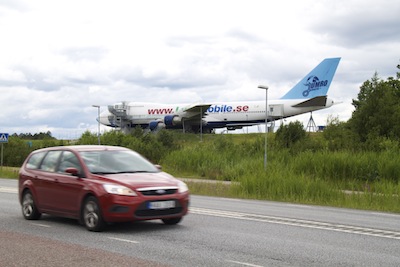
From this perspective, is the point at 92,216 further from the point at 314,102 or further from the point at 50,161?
the point at 314,102

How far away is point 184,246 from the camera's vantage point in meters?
9.54

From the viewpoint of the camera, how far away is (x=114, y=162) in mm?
11945

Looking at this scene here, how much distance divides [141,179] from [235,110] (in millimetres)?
59116

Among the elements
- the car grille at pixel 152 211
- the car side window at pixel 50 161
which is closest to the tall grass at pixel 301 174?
the car grille at pixel 152 211

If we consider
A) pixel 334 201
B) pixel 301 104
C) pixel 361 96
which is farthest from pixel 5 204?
pixel 361 96

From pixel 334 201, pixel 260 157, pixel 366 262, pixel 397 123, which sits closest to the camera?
pixel 366 262

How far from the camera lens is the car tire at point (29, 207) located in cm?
1290

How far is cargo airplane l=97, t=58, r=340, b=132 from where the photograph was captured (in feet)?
A: 220

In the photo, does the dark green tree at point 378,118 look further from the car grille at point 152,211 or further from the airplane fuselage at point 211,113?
the car grille at point 152,211

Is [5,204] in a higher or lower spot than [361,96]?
lower

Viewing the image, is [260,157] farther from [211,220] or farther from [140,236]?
[140,236]

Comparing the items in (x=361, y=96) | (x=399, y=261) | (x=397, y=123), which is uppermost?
(x=361, y=96)

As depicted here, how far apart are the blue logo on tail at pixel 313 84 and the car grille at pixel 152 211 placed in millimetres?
58022

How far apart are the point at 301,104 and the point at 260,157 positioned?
29.9 m
